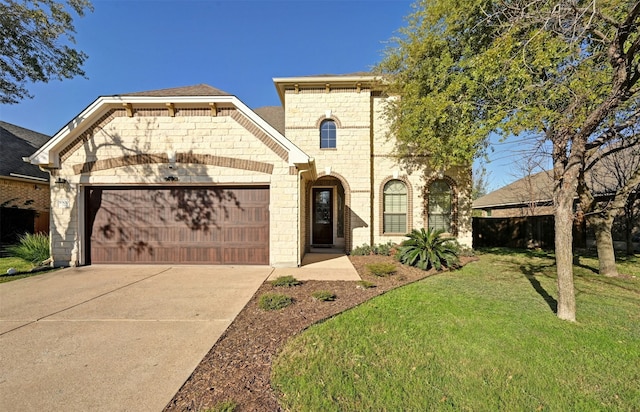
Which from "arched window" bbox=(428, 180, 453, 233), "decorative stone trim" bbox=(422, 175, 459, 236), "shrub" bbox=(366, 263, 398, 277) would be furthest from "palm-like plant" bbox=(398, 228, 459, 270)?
"arched window" bbox=(428, 180, 453, 233)

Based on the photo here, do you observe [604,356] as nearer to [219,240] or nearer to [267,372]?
[267,372]

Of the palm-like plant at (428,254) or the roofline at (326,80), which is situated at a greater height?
the roofline at (326,80)

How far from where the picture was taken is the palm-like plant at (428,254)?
763 cm

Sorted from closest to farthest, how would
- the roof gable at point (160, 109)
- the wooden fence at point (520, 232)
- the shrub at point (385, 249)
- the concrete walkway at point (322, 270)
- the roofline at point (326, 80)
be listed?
the concrete walkway at point (322, 270) < the roof gable at point (160, 109) < the shrub at point (385, 249) < the roofline at point (326, 80) < the wooden fence at point (520, 232)

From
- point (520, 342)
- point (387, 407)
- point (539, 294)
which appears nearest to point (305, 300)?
point (387, 407)

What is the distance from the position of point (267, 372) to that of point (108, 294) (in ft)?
Result: 15.0

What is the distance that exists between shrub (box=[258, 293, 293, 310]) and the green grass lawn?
0.94 m

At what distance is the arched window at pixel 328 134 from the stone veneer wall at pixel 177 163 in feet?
12.1

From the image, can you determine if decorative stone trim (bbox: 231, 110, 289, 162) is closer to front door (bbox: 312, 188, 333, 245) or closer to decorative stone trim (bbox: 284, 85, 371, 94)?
decorative stone trim (bbox: 284, 85, 371, 94)

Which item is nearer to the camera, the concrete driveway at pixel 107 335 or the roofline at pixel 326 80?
the concrete driveway at pixel 107 335

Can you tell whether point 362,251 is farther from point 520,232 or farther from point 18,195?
point 18,195

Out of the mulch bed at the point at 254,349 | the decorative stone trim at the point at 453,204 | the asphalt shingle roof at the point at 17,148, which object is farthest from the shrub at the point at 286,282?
the asphalt shingle roof at the point at 17,148

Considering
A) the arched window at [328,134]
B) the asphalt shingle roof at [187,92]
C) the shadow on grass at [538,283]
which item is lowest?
the shadow on grass at [538,283]

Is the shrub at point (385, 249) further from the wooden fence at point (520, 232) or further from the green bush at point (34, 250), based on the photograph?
the green bush at point (34, 250)
